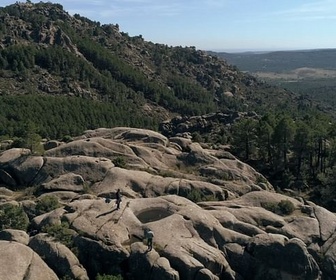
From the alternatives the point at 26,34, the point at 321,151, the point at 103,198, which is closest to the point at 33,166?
the point at 103,198

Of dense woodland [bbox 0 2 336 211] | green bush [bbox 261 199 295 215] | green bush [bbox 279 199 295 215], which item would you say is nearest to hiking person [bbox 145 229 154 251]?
green bush [bbox 261 199 295 215]

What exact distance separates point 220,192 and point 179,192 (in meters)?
5.12

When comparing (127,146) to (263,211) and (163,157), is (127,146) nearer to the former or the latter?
(163,157)

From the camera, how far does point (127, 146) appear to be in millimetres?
58281

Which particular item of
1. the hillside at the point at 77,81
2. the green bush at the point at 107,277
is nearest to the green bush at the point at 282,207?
the green bush at the point at 107,277

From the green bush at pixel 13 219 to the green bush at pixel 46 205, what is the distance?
258 cm

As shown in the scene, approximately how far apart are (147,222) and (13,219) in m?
12.1

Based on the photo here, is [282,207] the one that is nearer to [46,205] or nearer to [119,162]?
[119,162]

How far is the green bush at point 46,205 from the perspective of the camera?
40.8m

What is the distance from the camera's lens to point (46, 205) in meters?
40.9

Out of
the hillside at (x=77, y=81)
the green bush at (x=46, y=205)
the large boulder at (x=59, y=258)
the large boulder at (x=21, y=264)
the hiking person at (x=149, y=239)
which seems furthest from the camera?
the hillside at (x=77, y=81)

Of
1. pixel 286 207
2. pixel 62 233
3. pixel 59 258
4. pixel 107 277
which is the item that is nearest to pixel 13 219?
pixel 62 233

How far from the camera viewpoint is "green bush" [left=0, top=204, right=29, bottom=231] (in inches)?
1460

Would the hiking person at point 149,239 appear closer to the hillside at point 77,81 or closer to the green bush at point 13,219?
the green bush at point 13,219
